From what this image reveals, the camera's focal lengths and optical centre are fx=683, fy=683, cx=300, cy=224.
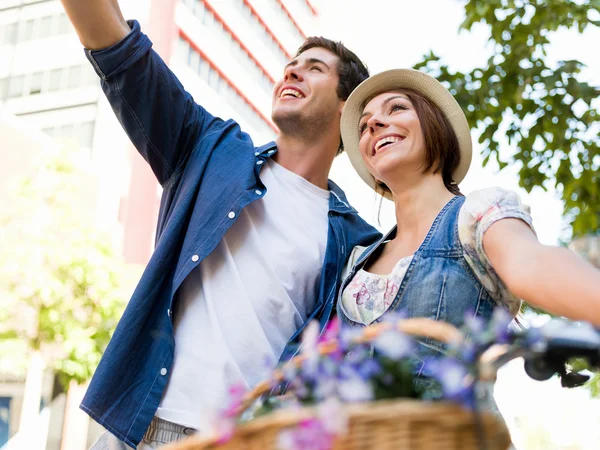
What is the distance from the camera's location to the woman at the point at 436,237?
136 centimetres

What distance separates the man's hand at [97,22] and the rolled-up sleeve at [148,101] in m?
0.03

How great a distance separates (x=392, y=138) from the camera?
226 centimetres

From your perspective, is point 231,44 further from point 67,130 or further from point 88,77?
point 67,130

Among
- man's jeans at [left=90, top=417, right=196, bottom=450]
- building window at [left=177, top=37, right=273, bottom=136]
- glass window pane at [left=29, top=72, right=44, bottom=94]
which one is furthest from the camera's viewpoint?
building window at [left=177, top=37, right=273, bottom=136]

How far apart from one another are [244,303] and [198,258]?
0.70 ft

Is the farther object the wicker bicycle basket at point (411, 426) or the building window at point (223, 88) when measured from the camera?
the building window at point (223, 88)

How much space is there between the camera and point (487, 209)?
169 centimetres

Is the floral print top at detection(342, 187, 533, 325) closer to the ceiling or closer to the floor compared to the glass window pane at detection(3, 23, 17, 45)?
closer to the floor

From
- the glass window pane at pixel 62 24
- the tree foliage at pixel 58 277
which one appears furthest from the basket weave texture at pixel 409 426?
the glass window pane at pixel 62 24

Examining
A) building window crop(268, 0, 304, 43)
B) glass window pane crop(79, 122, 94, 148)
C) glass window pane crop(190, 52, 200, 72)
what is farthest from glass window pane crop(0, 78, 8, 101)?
building window crop(268, 0, 304, 43)

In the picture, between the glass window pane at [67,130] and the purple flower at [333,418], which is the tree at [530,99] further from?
the glass window pane at [67,130]

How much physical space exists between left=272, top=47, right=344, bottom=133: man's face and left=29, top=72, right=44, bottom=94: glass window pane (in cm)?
1975

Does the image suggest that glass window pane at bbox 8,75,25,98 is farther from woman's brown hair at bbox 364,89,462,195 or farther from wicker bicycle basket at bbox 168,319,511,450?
wicker bicycle basket at bbox 168,319,511,450

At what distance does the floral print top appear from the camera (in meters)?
1.66
